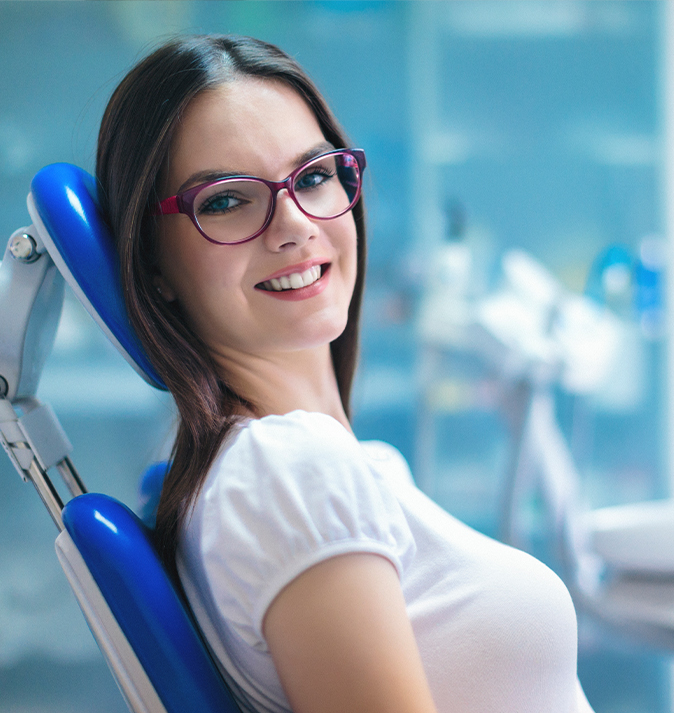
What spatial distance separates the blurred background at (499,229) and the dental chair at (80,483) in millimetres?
953

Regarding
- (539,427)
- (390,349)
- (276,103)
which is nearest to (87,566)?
(276,103)

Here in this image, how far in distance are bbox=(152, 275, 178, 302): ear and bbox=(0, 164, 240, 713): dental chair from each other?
0.30 ft

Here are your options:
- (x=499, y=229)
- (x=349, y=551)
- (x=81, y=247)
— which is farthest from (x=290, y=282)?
(x=499, y=229)

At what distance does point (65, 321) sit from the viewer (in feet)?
5.53

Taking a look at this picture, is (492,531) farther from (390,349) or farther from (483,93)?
(483,93)

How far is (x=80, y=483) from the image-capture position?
85 centimetres

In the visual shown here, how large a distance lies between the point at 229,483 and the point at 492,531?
1971 millimetres

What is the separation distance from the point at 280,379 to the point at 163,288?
7.4 inches

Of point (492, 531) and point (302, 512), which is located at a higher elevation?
point (302, 512)

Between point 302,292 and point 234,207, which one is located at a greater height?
point 234,207

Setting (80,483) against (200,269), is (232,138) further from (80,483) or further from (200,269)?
(80,483)

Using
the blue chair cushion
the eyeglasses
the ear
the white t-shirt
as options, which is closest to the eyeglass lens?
the eyeglasses

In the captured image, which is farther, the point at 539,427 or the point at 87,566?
the point at 539,427

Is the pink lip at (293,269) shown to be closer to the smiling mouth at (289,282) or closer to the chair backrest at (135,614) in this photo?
the smiling mouth at (289,282)
